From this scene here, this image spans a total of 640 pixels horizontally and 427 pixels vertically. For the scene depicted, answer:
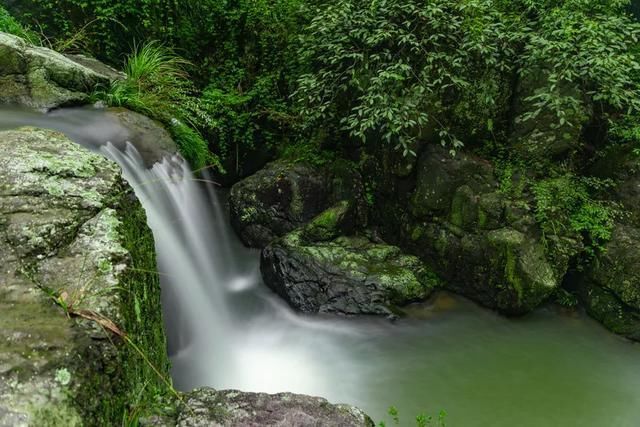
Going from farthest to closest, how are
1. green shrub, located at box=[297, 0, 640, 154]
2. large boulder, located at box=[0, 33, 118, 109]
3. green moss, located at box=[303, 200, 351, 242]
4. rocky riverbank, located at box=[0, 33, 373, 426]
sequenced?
green moss, located at box=[303, 200, 351, 242] < green shrub, located at box=[297, 0, 640, 154] < large boulder, located at box=[0, 33, 118, 109] < rocky riverbank, located at box=[0, 33, 373, 426]

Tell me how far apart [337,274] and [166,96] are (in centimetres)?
284

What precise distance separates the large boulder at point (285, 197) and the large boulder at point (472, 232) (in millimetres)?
481

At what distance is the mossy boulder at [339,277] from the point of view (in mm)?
4789

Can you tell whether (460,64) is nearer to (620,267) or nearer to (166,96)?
(620,267)

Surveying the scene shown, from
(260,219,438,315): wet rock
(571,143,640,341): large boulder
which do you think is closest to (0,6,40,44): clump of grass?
(260,219,438,315): wet rock

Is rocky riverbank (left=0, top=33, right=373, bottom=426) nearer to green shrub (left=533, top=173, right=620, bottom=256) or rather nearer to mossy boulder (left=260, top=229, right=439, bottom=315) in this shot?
mossy boulder (left=260, top=229, right=439, bottom=315)

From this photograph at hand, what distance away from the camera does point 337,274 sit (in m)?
4.88

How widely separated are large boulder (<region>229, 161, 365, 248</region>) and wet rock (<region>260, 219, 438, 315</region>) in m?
0.41

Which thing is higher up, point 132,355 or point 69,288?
point 69,288

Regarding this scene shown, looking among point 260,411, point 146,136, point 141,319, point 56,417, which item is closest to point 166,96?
point 146,136

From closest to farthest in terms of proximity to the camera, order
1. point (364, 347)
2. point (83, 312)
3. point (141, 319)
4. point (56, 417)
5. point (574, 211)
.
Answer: point (56, 417)
point (83, 312)
point (141, 319)
point (364, 347)
point (574, 211)

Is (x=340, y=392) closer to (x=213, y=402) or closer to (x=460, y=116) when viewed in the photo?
(x=213, y=402)

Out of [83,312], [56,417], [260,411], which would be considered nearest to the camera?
[56,417]

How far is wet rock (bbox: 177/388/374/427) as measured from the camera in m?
1.79
